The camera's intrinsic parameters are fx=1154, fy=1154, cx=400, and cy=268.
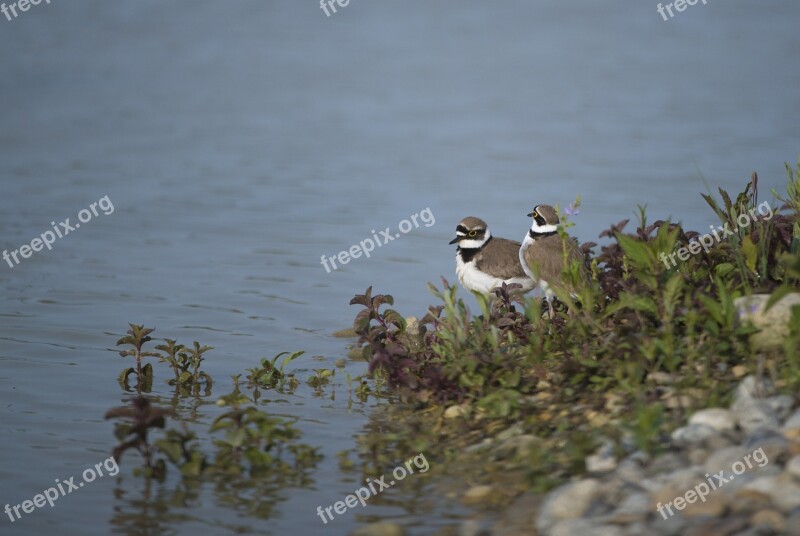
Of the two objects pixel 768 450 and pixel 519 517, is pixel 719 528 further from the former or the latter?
pixel 519 517

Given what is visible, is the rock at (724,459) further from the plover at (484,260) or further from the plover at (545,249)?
the plover at (484,260)

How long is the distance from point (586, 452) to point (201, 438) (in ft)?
9.66

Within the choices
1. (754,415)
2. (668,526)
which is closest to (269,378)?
(754,415)

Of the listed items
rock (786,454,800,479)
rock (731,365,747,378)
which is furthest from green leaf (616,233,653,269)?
rock (786,454,800,479)

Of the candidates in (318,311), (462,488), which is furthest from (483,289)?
(462,488)

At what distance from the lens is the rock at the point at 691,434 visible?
6.92 meters

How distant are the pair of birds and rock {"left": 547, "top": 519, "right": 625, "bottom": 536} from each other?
429 centimetres

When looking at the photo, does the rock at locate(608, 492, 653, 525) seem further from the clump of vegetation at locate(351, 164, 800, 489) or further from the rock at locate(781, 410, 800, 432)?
the rock at locate(781, 410, 800, 432)

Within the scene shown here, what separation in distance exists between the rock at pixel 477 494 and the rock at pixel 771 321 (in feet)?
6.97

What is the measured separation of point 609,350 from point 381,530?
2272mm

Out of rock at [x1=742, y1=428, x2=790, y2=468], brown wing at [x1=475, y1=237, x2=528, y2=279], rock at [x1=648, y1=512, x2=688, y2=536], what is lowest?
rock at [x1=648, y1=512, x2=688, y2=536]

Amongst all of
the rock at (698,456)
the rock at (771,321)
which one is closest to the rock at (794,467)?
the rock at (698,456)

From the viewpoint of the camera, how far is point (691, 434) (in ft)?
22.9

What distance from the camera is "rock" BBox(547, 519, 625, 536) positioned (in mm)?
6062
